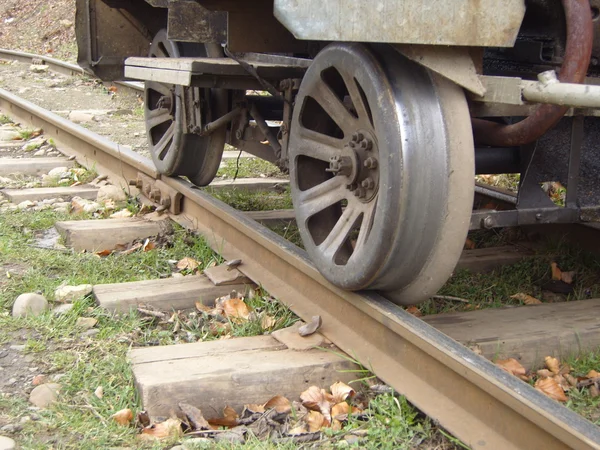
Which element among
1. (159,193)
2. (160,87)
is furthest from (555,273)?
(160,87)

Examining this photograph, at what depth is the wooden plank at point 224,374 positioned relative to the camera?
2.78 m

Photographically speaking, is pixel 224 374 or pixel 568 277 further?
pixel 568 277

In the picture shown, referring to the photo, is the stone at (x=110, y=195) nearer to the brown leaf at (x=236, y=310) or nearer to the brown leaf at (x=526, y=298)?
the brown leaf at (x=236, y=310)

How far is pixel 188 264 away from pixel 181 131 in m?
1.19

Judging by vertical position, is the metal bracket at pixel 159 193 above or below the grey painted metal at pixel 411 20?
below

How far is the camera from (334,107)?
331 centimetres

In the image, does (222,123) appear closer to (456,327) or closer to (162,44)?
(162,44)

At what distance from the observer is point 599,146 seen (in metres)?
3.66

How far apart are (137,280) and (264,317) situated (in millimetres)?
943

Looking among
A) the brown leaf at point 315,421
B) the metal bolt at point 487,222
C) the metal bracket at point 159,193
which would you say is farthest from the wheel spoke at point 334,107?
the metal bracket at point 159,193

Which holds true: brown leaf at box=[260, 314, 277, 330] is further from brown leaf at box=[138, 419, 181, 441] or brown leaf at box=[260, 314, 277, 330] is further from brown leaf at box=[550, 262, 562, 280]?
brown leaf at box=[550, 262, 562, 280]

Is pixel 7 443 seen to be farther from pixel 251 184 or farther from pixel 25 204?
pixel 251 184

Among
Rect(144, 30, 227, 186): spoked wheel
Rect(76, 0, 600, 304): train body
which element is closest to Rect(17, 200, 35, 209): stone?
Rect(144, 30, 227, 186): spoked wheel

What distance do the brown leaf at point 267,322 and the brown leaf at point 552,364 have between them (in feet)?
3.56
